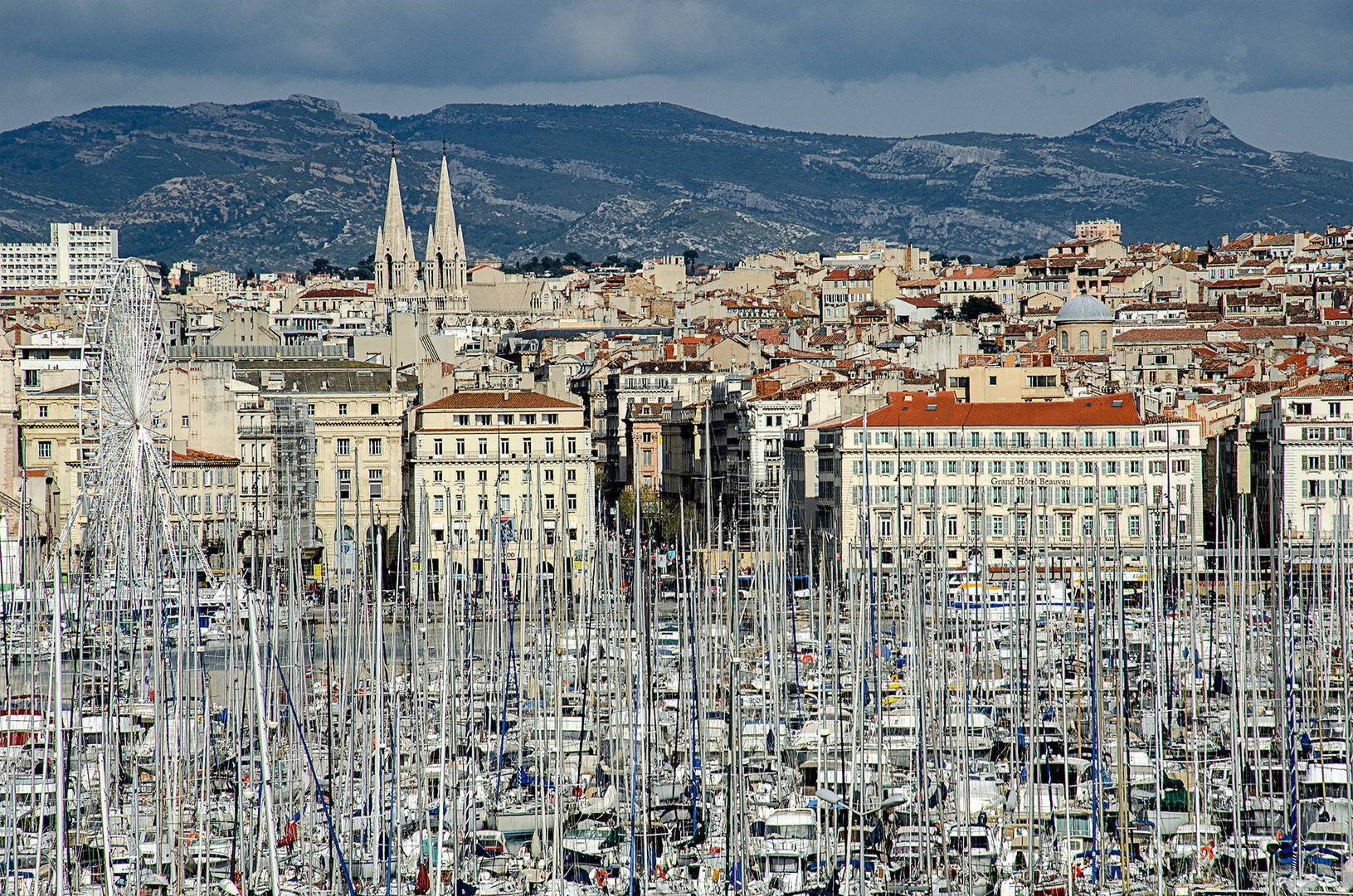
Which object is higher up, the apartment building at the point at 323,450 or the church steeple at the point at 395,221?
the church steeple at the point at 395,221

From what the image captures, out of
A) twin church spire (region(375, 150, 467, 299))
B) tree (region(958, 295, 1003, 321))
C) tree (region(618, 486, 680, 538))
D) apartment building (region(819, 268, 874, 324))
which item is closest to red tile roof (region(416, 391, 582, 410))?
tree (region(618, 486, 680, 538))

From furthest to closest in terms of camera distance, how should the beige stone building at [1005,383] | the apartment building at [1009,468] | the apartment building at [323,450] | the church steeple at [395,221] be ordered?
the church steeple at [395,221]
the beige stone building at [1005,383]
the apartment building at [1009,468]
the apartment building at [323,450]

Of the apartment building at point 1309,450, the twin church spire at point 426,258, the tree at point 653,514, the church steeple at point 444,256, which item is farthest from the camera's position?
the church steeple at point 444,256

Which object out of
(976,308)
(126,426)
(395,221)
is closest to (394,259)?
(395,221)

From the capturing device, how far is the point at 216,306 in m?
Result: 136

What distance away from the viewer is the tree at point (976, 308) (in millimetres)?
120812

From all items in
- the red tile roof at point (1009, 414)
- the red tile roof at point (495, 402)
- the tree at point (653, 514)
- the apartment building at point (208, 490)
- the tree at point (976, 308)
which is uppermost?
the tree at point (976, 308)

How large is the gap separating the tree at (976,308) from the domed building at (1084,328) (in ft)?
73.2

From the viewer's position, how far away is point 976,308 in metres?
124

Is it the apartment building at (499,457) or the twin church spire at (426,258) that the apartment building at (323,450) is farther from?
the twin church spire at (426,258)

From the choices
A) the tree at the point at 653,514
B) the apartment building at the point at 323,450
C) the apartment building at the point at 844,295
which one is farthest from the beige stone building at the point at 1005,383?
the apartment building at the point at 844,295

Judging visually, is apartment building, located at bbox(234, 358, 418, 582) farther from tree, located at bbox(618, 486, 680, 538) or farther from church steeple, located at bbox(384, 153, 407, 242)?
church steeple, located at bbox(384, 153, 407, 242)

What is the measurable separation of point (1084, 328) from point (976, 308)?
29944mm

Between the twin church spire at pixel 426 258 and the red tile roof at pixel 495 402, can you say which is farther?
the twin church spire at pixel 426 258
